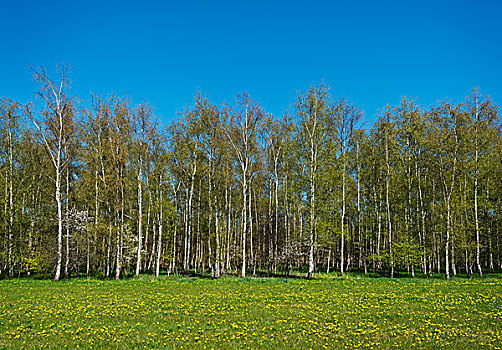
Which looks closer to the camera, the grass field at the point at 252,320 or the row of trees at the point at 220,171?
the grass field at the point at 252,320

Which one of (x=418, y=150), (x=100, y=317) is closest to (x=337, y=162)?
(x=418, y=150)

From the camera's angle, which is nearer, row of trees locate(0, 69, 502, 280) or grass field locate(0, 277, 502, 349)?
grass field locate(0, 277, 502, 349)

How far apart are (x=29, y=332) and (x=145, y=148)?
864 inches

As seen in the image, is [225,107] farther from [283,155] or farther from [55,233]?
[55,233]

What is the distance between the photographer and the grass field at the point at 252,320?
30.7 ft

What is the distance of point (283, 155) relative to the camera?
36344 millimetres

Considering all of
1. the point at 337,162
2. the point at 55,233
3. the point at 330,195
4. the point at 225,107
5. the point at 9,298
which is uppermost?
the point at 225,107

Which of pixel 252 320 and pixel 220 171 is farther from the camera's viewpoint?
pixel 220 171

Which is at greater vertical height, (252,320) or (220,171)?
(220,171)

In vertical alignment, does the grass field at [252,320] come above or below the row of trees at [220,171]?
below

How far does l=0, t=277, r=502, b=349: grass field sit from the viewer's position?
30.7 feet

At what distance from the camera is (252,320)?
1188 centimetres

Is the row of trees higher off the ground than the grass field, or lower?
higher

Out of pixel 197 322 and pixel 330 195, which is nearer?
pixel 197 322
